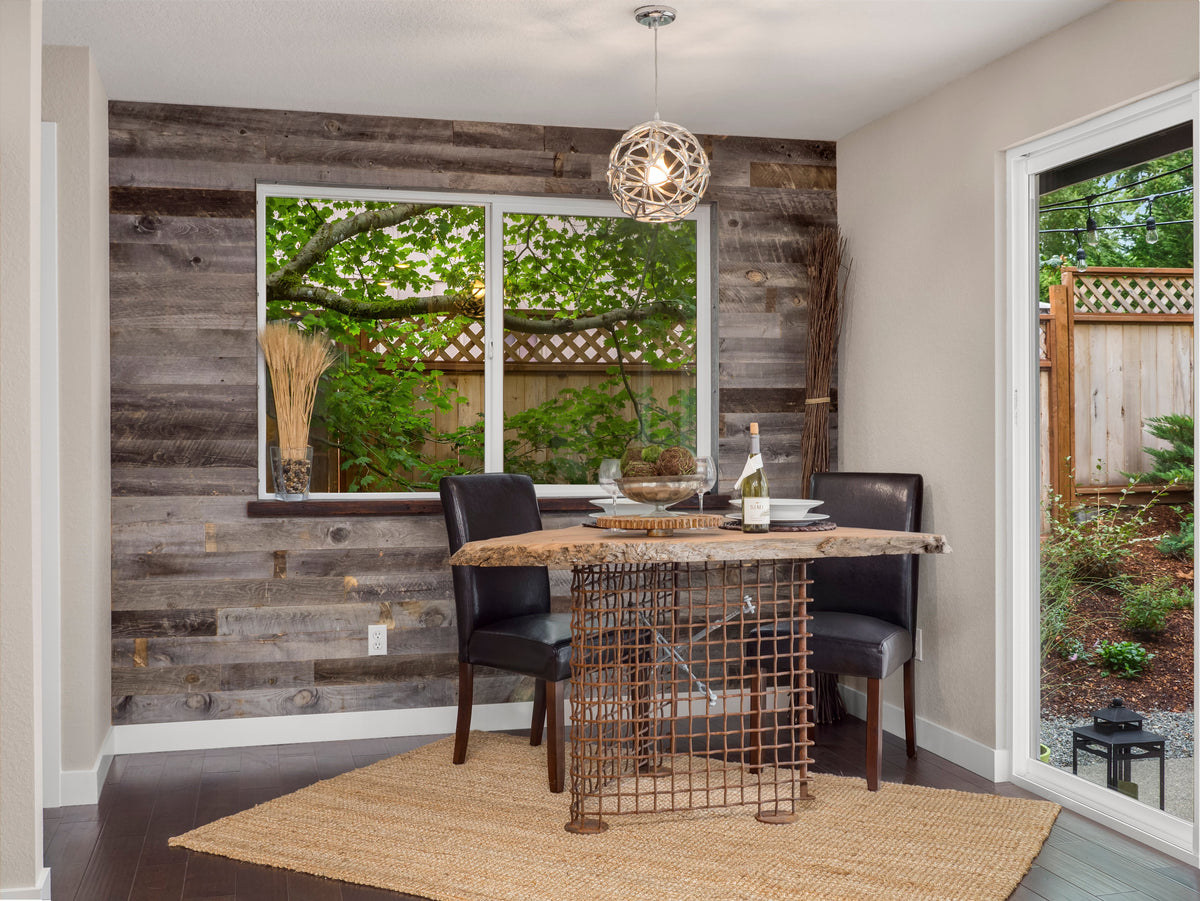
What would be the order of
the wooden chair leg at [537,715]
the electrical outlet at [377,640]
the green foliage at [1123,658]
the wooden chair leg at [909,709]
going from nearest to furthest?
the green foliage at [1123,658], the wooden chair leg at [909,709], the wooden chair leg at [537,715], the electrical outlet at [377,640]

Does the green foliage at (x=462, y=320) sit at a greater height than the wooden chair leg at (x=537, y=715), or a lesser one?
greater

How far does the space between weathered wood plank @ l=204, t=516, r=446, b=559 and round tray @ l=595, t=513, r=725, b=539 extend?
1.39 m

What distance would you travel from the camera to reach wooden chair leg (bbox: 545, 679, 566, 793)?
10.2 ft

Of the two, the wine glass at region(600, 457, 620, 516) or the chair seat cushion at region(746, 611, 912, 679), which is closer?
the wine glass at region(600, 457, 620, 516)

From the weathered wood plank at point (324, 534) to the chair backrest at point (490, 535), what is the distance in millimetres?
452

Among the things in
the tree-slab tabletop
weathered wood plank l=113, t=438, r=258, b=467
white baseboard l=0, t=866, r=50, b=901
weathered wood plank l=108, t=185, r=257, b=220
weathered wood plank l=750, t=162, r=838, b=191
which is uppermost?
weathered wood plank l=750, t=162, r=838, b=191

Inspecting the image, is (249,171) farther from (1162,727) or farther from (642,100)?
(1162,727)

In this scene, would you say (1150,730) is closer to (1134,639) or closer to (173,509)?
(1134,639)

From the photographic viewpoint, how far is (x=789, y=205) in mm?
4449

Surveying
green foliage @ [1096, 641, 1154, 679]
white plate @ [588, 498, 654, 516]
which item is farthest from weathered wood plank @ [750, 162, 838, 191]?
green foliage @ [1096, 641, 1154, 679]

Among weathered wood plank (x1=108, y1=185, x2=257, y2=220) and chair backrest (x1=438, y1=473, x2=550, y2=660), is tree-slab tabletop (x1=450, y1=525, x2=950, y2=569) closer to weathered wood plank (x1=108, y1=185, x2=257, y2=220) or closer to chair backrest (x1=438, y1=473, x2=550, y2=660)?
chair backrest (x1=438, y1=473, x2=550, y2=660)

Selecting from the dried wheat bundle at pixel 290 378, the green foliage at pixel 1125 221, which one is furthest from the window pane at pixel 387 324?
the green foliage at pixel 1125 221

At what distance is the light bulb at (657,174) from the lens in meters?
2.93

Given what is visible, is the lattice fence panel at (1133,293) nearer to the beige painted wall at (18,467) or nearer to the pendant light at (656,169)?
the pendant light at (656,169)
